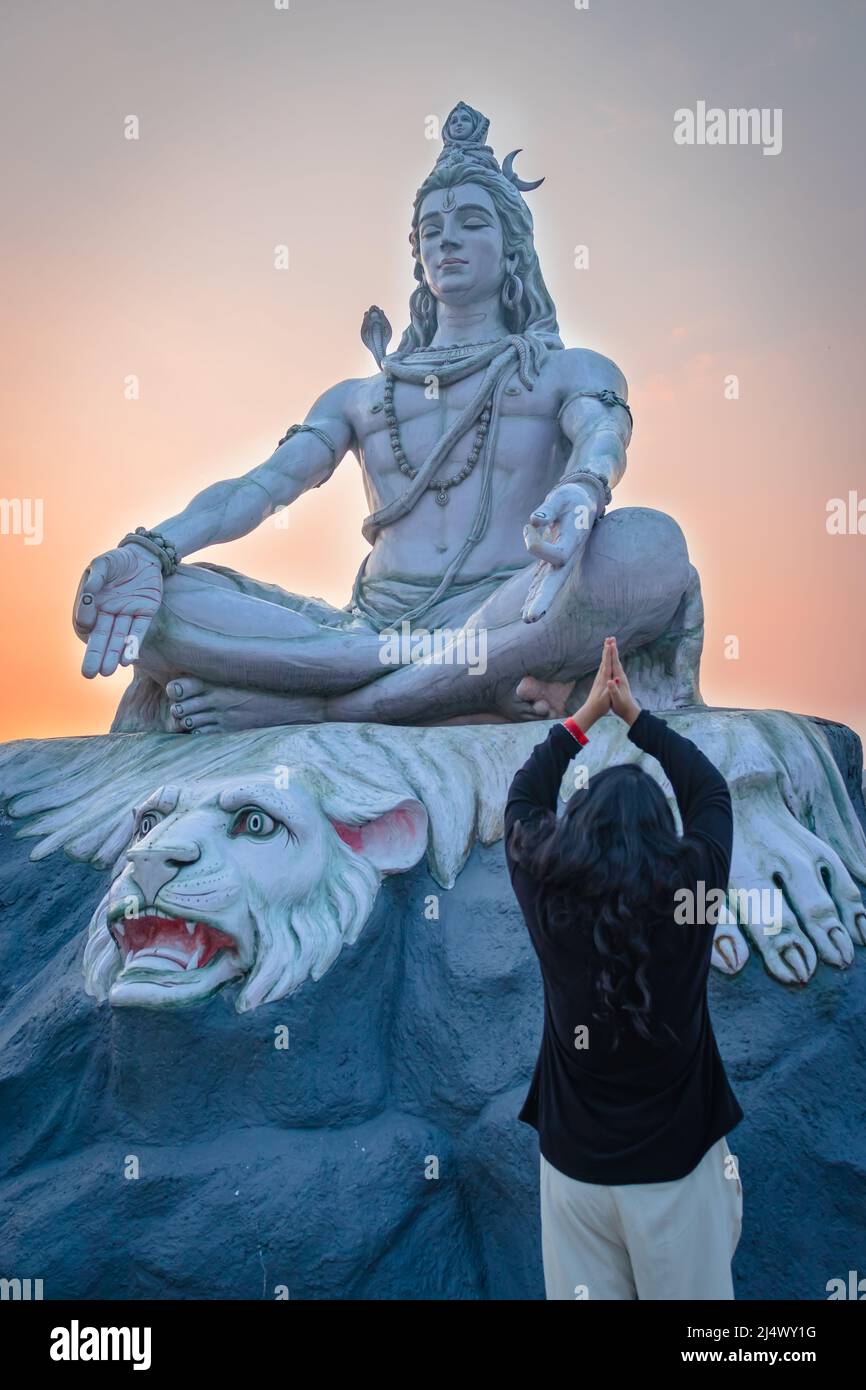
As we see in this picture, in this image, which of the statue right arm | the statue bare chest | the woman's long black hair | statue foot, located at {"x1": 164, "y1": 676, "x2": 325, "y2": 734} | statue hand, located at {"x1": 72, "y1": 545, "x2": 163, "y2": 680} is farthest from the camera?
the statue bare chest

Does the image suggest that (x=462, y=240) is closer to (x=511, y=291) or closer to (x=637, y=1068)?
(x=511, y=291)

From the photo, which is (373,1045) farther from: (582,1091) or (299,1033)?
(582,1091)

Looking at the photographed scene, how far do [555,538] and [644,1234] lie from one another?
2.22 meters

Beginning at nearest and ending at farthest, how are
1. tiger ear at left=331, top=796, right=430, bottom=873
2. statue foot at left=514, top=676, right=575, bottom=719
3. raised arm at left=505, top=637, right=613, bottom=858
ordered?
raised arm at left=505, top=637, right=613, bottom=858 < tiger ear at left=331, top=796, right=430, bottom=873 < statue foot at left=514, top=676, right=575, bottom=719

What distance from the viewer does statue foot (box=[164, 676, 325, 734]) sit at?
4.53 meters

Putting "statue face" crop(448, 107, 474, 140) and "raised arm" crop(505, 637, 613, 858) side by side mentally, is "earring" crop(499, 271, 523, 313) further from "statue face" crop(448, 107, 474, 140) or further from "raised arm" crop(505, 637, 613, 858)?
"raised arm" crop(505, 637, 613, 858)

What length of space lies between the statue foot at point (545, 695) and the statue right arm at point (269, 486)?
4.41ft

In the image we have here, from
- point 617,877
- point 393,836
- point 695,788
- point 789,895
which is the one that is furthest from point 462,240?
point 617,877

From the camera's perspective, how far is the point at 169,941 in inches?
127

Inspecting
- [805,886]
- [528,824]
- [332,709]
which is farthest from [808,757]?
[528,824]

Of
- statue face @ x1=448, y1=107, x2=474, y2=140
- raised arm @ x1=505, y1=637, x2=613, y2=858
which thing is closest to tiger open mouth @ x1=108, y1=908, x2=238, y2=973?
raised arm @ x1=505, y1=637, x2=613, y2=858

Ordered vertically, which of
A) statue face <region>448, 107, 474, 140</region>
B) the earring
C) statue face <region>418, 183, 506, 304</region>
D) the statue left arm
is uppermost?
statue face <region>448, 107, 474, 140</region>

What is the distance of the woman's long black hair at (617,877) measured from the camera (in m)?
2.19

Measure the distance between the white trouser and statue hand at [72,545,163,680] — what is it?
7.87 feet
